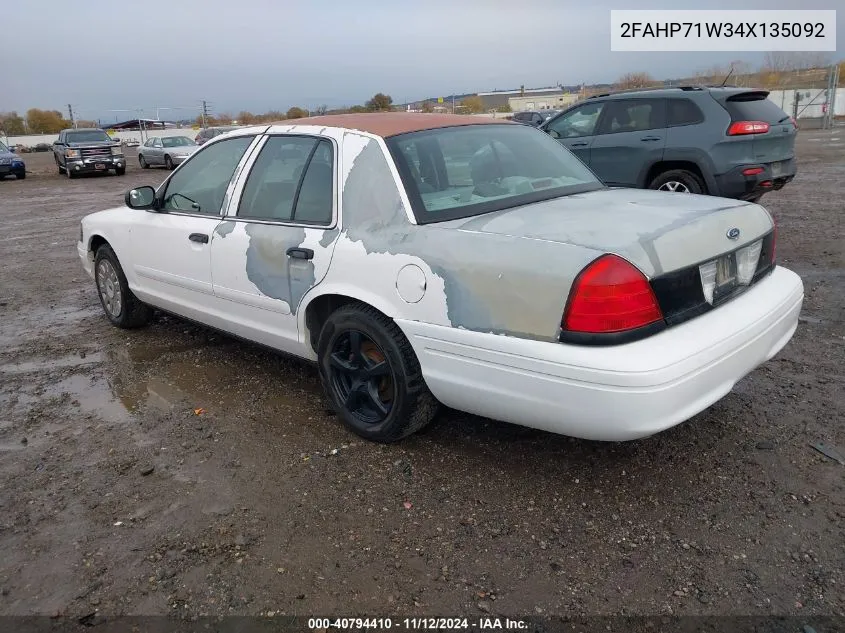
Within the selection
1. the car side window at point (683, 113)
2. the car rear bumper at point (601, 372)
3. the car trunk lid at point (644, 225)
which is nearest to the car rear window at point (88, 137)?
the car side window at point (683, 113)

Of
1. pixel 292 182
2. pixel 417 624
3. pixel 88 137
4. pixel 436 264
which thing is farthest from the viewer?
pixel 88 137

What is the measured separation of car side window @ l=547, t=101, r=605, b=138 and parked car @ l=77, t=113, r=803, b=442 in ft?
17.1

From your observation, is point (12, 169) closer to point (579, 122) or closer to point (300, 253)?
point (579, 122)

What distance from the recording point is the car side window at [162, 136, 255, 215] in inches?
167

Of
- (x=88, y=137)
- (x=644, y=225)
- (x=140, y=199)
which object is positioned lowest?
(x=644, y=225)

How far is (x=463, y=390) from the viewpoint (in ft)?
9.66

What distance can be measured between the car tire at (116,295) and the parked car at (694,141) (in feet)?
16.3

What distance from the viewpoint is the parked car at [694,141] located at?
7.64m

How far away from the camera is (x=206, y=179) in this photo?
14.6 ft

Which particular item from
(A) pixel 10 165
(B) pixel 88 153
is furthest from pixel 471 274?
(A) pixel 10 165

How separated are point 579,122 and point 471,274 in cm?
708

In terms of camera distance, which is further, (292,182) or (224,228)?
(224,228)

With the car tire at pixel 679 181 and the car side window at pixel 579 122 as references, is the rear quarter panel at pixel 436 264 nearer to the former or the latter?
the car tire at pixel 679 181

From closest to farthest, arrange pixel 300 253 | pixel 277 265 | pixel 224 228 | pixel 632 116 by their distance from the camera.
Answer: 1. pixel 300 253
2. pixel 277 265
3. pixel 224 228
4. pixel 632 116
